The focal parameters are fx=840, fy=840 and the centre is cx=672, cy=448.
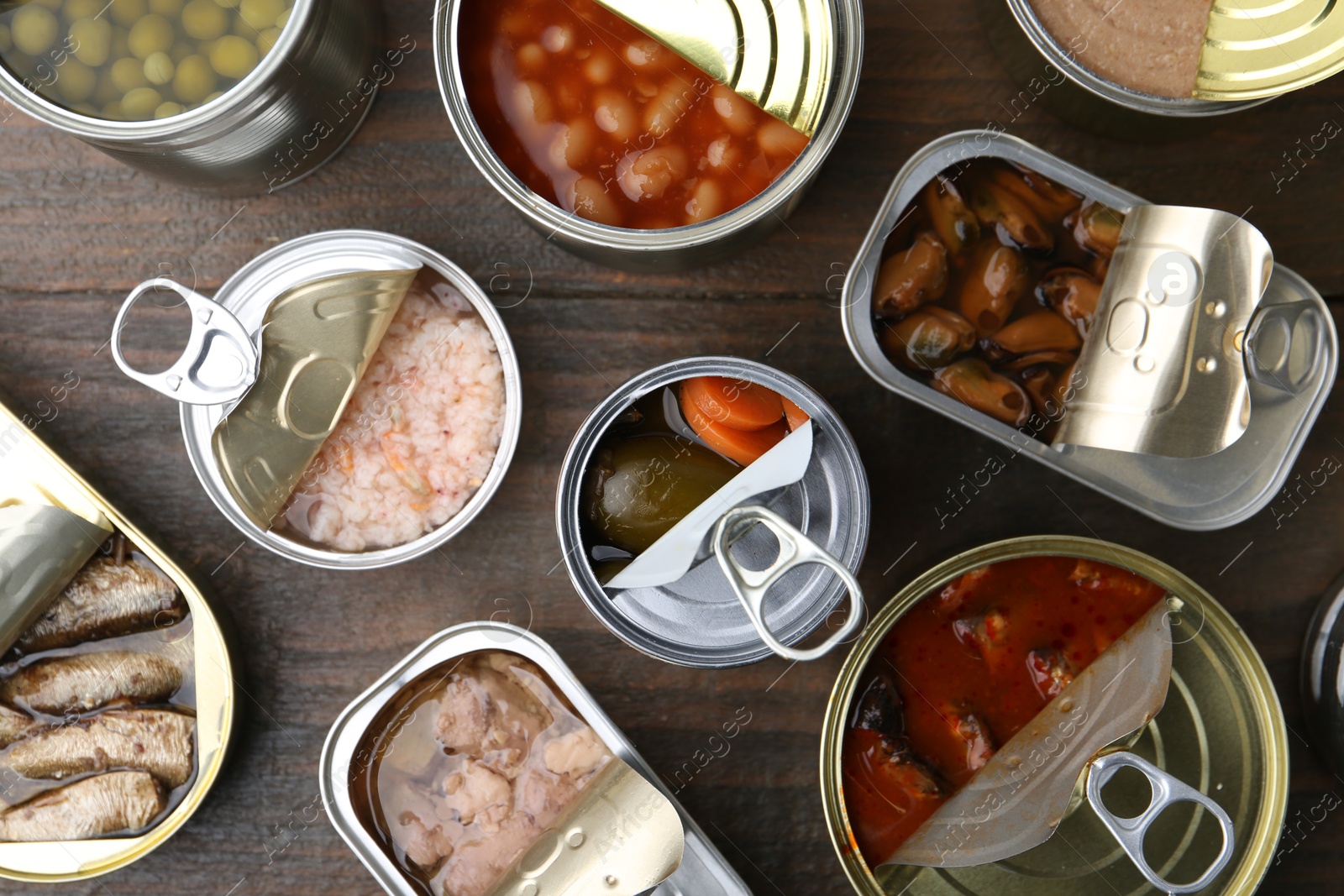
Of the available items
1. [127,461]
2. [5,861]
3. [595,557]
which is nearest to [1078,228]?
[595,557]

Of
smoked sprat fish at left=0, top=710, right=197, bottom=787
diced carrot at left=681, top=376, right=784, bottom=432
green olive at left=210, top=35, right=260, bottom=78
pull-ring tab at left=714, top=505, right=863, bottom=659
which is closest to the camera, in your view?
pull-ring tab at left=714, top=505, right=863, bottom=659

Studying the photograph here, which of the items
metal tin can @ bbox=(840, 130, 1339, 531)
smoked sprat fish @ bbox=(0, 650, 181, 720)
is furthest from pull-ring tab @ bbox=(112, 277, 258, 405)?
metal tin can @ bbox=(840, 130, 1339, 531)

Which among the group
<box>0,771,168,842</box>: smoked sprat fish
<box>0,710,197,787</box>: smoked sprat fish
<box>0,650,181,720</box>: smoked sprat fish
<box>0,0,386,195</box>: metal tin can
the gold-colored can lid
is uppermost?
the gold-colored can lid

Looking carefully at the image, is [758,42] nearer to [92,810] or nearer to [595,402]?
[595,402]

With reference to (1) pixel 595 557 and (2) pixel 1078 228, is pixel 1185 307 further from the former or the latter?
(1) pixel 595 557

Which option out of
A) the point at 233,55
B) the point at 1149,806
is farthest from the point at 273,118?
the point at 1149,806

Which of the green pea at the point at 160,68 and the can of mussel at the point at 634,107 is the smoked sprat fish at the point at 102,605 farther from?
the can of mussel at the point at 634,107

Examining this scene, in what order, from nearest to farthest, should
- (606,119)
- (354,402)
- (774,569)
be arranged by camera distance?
1. (774,569)
2. (606,119)
3. (354,402)

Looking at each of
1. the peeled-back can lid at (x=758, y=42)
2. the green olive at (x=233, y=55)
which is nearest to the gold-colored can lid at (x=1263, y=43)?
the peeled-back can lid at (x=758, y=42)

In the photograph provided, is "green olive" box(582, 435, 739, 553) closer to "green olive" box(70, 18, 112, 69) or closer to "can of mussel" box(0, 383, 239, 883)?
"can of mussel" box(0, 383, 239, 883)
